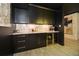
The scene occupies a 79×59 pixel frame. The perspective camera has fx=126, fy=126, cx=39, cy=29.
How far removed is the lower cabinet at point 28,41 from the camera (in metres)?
2.18

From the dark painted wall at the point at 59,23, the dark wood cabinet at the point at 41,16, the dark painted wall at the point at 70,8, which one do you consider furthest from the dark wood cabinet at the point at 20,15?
the dark painted wall at the point at 70,8

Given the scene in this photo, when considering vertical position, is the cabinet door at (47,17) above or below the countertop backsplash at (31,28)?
above

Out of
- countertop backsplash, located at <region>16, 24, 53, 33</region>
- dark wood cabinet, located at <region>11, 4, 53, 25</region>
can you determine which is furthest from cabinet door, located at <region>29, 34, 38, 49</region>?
dark wood cabinet, located at <region>11, 4, 53, 25</region>

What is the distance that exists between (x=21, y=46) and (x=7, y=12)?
0.63m

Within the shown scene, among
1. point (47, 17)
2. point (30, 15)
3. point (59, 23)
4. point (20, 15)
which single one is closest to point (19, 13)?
point (20, 15)

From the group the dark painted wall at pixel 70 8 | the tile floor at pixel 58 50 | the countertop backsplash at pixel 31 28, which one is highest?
the dark painted wall at pixel 70 8

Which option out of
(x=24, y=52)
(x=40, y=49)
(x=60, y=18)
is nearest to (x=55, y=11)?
(x=60, y=18)

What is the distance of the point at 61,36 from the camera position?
2.24 m

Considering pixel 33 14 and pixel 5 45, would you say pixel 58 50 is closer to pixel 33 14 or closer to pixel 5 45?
pixel 33 14

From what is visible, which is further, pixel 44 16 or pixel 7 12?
pixel 44 16

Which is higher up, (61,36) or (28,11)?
(28,11)

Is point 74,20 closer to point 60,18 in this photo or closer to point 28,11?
point 60,18

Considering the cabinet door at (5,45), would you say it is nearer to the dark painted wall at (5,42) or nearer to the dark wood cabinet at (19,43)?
the dark painted wall at (5,42)

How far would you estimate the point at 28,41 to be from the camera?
2.26 metres
